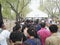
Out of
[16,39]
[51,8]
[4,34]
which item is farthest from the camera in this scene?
[51,8]

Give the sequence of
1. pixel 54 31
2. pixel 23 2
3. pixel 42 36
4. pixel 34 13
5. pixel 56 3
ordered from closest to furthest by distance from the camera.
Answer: pixel 54 31 < pixel 42 36 < pixel 34 13 < pixel 23 2 < pixel 56 3

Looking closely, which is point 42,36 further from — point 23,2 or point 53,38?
point 23,2

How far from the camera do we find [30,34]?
6.59 meters

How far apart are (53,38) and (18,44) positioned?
948mm

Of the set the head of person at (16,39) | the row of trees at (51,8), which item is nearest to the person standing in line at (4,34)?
the head of person at (16,39)

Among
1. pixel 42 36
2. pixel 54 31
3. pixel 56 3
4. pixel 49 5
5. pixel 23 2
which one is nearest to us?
pixel 54 31

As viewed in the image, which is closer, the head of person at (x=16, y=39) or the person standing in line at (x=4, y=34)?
the head of person at (x=16, y=39)

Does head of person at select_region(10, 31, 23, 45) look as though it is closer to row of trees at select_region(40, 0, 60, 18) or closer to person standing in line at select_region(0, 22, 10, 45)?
person standing in line at select_region(0, 22, 10, 45)

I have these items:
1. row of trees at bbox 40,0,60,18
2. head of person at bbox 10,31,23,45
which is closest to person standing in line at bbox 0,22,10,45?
head of person at bbox 10,31,23,45

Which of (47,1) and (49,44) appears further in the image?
(47,1)

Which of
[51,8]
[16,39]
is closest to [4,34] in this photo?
[16,39]

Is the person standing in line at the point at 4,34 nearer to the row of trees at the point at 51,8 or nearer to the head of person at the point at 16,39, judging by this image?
the head of person at the point at 16,39

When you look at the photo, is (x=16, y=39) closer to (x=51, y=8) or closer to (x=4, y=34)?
(x=4, y=34)

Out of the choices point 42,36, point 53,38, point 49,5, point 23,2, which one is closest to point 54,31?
point 53,38
